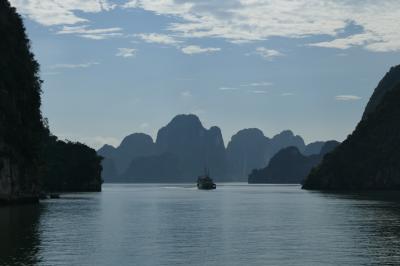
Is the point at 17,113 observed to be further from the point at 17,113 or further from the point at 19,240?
the point at 19,240

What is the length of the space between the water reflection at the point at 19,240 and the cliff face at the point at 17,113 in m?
33.2

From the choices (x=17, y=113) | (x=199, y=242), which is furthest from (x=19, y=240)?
(x=17, y=113)

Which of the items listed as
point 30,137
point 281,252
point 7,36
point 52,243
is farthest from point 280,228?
point 7,36

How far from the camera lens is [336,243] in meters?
59.7

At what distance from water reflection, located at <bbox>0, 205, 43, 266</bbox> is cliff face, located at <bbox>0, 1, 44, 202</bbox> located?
33162 millimetres

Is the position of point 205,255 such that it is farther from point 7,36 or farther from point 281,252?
point 7,36

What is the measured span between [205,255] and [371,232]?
27703 millimetres

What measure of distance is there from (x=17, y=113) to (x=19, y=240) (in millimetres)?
75414

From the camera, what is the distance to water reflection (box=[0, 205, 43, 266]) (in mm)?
47062

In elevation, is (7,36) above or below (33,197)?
above

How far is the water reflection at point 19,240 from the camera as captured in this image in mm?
47062

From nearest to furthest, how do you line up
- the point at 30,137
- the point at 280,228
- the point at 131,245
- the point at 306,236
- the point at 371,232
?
the point at 131,245 < the point at 306,236 < the point at 371,232 < the point at 280,228 < the point at 30,137

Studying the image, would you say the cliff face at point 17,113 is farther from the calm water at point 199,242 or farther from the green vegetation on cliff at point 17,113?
the calm water at point 199,242

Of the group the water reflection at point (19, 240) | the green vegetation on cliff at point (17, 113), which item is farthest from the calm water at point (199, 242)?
the green vegetation on cliff at point (17, 113)
